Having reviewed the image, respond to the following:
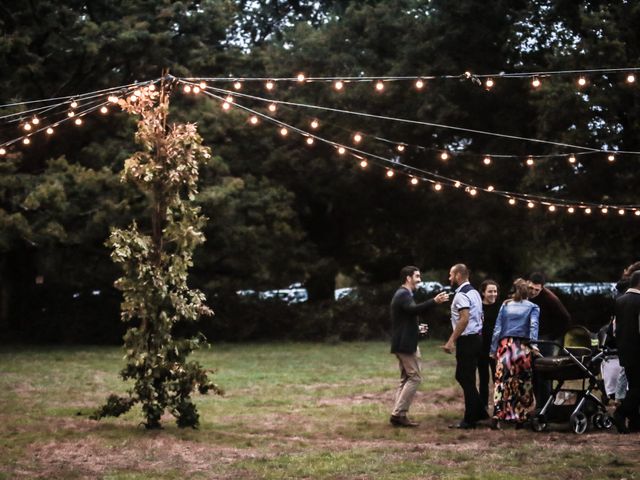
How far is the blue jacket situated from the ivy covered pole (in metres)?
3.37

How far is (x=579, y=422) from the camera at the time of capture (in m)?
10.2

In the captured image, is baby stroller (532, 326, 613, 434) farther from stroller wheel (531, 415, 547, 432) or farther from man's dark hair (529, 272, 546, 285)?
man's dark hair (529, 272, 546, 285)

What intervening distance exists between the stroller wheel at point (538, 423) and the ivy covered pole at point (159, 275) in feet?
11.8

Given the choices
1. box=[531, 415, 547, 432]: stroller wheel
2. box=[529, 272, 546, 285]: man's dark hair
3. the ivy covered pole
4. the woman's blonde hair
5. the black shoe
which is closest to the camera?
box=[531, 415, 547, 432]: stroller wheel

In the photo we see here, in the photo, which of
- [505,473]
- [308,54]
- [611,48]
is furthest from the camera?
[308,54]

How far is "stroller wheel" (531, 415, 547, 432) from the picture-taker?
10.4m

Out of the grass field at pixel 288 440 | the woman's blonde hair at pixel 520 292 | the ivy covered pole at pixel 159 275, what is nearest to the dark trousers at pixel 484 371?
the grass field at pixel 288 440

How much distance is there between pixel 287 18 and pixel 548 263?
17627 mm

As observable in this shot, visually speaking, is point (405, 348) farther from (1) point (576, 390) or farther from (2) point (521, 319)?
(1) point (576, 390)

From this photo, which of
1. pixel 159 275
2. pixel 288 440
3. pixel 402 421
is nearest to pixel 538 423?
pixel 402 421

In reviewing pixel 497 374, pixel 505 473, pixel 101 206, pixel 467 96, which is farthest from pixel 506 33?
pixel 505 473

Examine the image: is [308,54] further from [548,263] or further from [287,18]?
[548,263]

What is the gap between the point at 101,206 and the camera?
73.4 feet

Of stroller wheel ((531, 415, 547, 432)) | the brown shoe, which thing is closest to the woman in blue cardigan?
stroller wheel ((531, 415, 547, 432))
